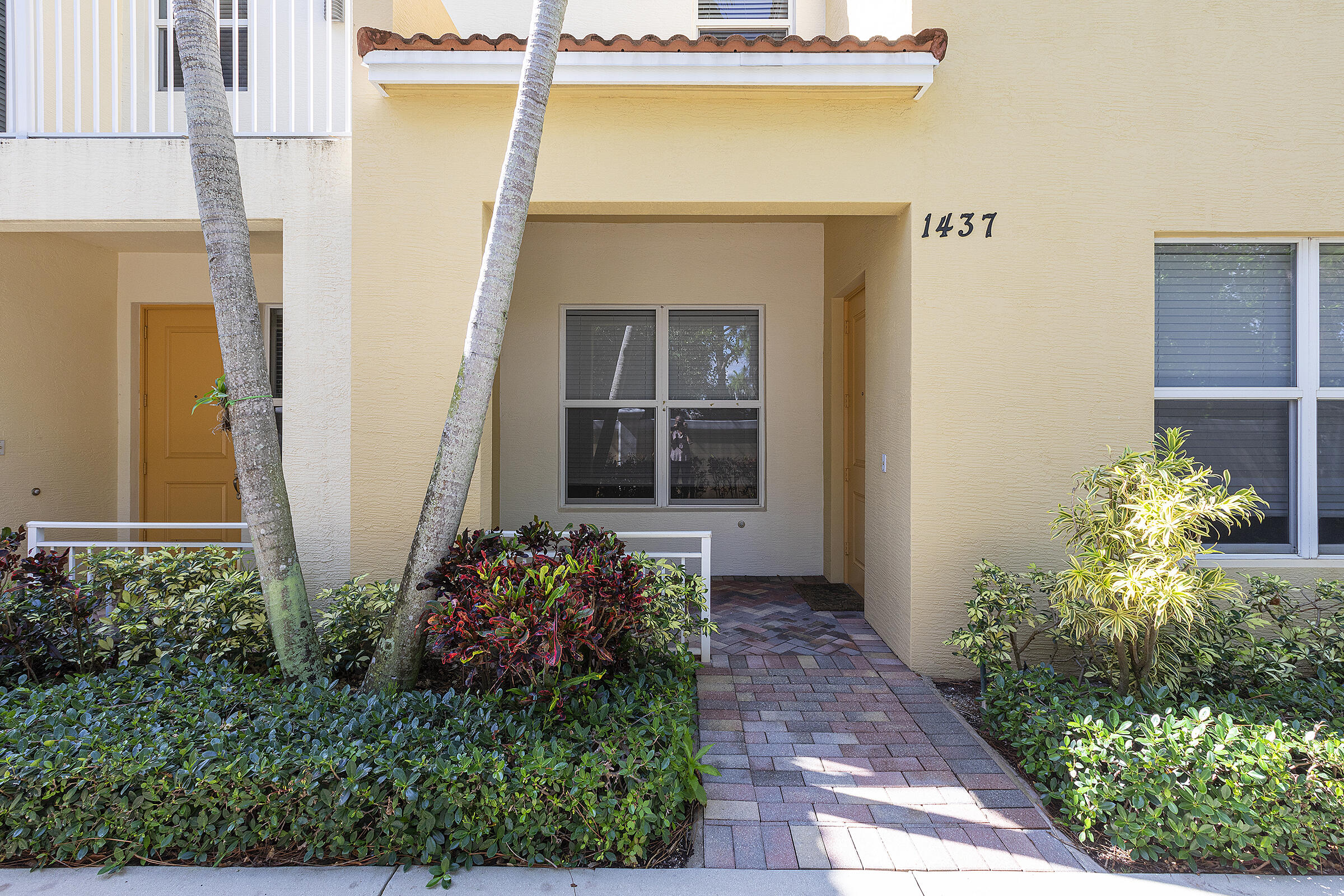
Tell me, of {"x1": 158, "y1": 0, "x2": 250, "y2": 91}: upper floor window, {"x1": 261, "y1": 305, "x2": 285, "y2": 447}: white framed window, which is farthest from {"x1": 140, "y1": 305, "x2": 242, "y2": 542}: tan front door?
{"x1": 158, "y1": 0, "x2": 250, "y2": 91}: upper floor window

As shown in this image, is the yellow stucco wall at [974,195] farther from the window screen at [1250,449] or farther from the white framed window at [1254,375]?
the window screen at [1250,449]

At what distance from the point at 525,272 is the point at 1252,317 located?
517 centimetres

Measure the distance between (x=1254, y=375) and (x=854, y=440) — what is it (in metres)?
2.61

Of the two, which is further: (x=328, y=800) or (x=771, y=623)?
(x=771, y=623)

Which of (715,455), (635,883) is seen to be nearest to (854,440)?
(715,455)

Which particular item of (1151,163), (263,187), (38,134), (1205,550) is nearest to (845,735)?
(1205,550)

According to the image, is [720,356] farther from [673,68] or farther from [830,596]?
[673,68]

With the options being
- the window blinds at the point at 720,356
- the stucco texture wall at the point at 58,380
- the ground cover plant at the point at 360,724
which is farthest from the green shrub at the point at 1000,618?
the stucco texture wall at the point at 58,380

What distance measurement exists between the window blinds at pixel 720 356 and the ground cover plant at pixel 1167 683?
2948 millimetres

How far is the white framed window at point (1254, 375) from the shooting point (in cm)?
399

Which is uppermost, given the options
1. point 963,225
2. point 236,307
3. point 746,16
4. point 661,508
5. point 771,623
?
point 746,16

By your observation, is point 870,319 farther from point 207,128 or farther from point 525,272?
point 207,128

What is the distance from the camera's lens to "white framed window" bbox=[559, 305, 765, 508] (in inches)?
242

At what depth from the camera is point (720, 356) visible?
6.20 meters
